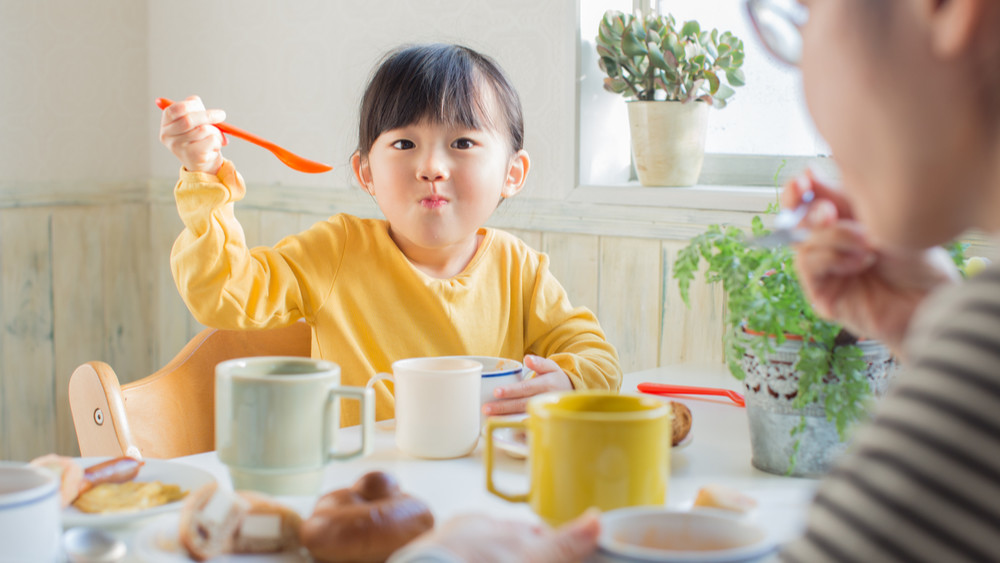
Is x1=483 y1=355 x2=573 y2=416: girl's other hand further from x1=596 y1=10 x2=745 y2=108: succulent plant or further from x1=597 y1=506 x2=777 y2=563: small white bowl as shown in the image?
x1=596 y1=10 x2=745 y2=108: succulent plant

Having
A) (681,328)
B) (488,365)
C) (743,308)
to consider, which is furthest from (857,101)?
(681,328)

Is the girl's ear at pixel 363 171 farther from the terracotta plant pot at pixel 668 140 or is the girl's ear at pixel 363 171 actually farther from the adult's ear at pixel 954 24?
the adult's ear at pixel 954 24

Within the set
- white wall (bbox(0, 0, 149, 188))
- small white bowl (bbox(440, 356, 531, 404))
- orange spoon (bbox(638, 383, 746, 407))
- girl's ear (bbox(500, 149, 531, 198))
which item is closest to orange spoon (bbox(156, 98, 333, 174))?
small white bowl (bbox(440, 356, 531, 404))

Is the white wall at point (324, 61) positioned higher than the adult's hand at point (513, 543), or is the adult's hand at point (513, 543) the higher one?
the white wall at point (324, 61)

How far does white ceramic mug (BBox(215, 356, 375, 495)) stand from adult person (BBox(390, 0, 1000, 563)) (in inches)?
9.2

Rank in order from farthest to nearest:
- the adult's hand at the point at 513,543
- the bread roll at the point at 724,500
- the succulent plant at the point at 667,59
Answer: the succulent plant at the point at 667,59
the bread roll at the point at 724,500
the adult's hand at the point at 513,543

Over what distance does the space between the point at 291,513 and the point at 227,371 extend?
5.5 inches

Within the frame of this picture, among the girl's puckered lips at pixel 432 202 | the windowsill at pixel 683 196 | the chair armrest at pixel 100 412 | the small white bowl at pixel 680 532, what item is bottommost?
the chair armrest at pixel 100 412

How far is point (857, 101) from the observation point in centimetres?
46

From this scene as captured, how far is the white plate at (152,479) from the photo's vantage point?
26.0 inches

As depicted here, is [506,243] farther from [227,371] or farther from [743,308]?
[227,371]

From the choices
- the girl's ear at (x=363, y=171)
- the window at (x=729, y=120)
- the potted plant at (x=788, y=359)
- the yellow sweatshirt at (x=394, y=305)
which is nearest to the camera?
the potted plant at (x=788, y=359)

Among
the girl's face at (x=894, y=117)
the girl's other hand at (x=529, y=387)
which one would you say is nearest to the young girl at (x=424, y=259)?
the girl's other hand at (x=529, y=387)

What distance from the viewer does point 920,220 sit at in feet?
1.52
